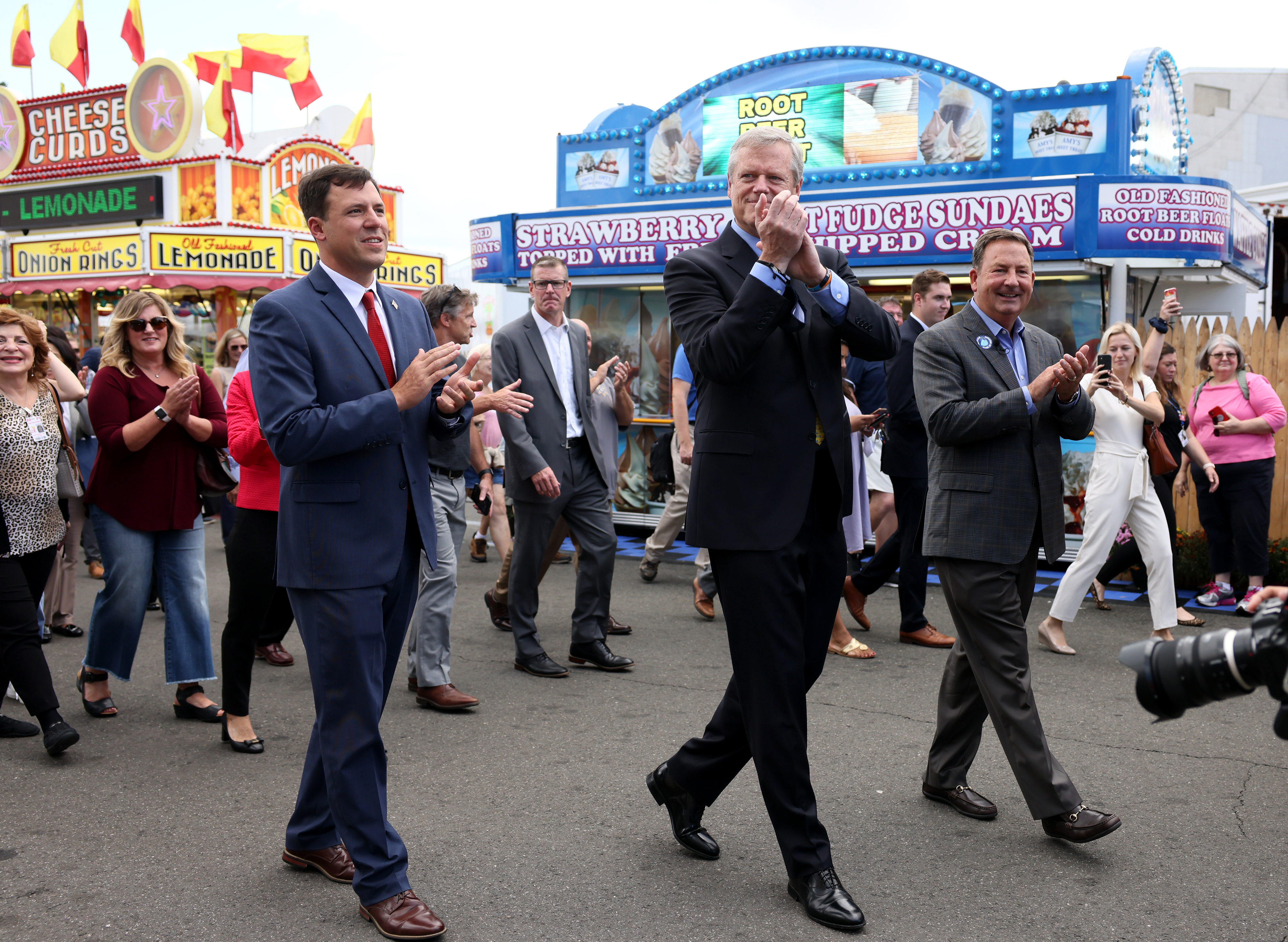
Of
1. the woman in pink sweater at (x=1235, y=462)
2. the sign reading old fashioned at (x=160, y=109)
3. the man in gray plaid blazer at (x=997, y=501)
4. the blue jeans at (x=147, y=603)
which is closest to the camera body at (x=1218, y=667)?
the man in gray plaid blazer at (x=997, y=501)

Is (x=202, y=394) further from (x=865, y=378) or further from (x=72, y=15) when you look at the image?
(x=72, y=15)

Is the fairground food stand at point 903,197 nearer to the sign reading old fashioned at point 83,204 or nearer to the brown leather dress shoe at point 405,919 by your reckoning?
the brown leather dress shoe at point 405,919

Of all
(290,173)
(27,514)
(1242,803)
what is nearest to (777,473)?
(1242,803)

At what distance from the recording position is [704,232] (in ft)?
31.3

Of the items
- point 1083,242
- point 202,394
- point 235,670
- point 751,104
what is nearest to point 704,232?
point 751,104

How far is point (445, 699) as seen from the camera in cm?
500

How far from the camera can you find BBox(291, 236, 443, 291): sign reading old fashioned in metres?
19.1

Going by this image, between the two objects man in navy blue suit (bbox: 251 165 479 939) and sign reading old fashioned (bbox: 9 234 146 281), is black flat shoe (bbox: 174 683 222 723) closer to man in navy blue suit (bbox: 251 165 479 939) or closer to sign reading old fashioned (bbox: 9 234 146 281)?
man in navy blue suit (bbox: 251 165 479 939)

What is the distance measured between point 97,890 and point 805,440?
93.7 inches

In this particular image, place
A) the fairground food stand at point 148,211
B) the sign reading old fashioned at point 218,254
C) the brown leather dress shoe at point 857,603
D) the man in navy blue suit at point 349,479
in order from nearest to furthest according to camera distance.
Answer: the man in navy blue suit at point 349,479 → the brown leather dress shoe at point 857,603 → the sign reading old fashioned at point 218,254 → the fairground food stand at point 148,211

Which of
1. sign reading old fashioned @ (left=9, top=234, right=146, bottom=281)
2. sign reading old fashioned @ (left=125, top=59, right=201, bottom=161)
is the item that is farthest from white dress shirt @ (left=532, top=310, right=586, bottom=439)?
sign reading old fashioned @ (left=125, top=59, right=201, bottom=161)

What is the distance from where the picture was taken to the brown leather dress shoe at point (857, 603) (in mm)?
6527

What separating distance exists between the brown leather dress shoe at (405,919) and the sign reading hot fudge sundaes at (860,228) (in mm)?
5630

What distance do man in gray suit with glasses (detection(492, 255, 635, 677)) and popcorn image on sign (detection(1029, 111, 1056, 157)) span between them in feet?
16.6
